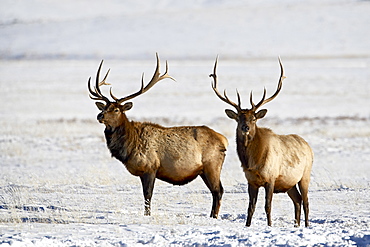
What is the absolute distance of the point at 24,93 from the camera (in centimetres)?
3516

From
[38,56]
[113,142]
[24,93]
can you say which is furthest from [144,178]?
[38,56]

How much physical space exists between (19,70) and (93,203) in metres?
45.2

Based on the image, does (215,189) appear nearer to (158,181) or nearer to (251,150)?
(251,150)

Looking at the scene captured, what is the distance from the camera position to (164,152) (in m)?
10.2

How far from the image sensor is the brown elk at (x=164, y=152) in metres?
10.1

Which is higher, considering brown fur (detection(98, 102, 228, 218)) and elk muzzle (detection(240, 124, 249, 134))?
elk muzzle (detection(240, 124, 249, 134))

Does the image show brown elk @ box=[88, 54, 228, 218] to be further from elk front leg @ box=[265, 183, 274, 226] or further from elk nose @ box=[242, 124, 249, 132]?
elk nose @ box=[242, 124, 249, 132]

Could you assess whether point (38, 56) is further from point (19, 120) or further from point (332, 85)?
point (19, 120)

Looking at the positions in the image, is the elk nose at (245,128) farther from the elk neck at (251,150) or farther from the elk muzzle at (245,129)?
the elk neck at (251,150)

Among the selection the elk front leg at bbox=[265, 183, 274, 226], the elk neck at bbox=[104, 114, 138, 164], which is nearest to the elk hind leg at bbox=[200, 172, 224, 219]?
the elk neck at bbox=[104, 114, 138, 164]

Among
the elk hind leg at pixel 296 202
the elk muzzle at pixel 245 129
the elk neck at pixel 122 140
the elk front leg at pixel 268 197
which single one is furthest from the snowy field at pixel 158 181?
the elk muzzle at pixel 245 129

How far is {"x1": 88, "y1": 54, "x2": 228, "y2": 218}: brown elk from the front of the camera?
33.0 ft

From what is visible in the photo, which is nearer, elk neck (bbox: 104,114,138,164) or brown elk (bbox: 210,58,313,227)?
brown elk (bbox: 210,58,313,227)

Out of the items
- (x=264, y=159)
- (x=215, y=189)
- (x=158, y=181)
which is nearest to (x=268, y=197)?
(x=264, y=159)
